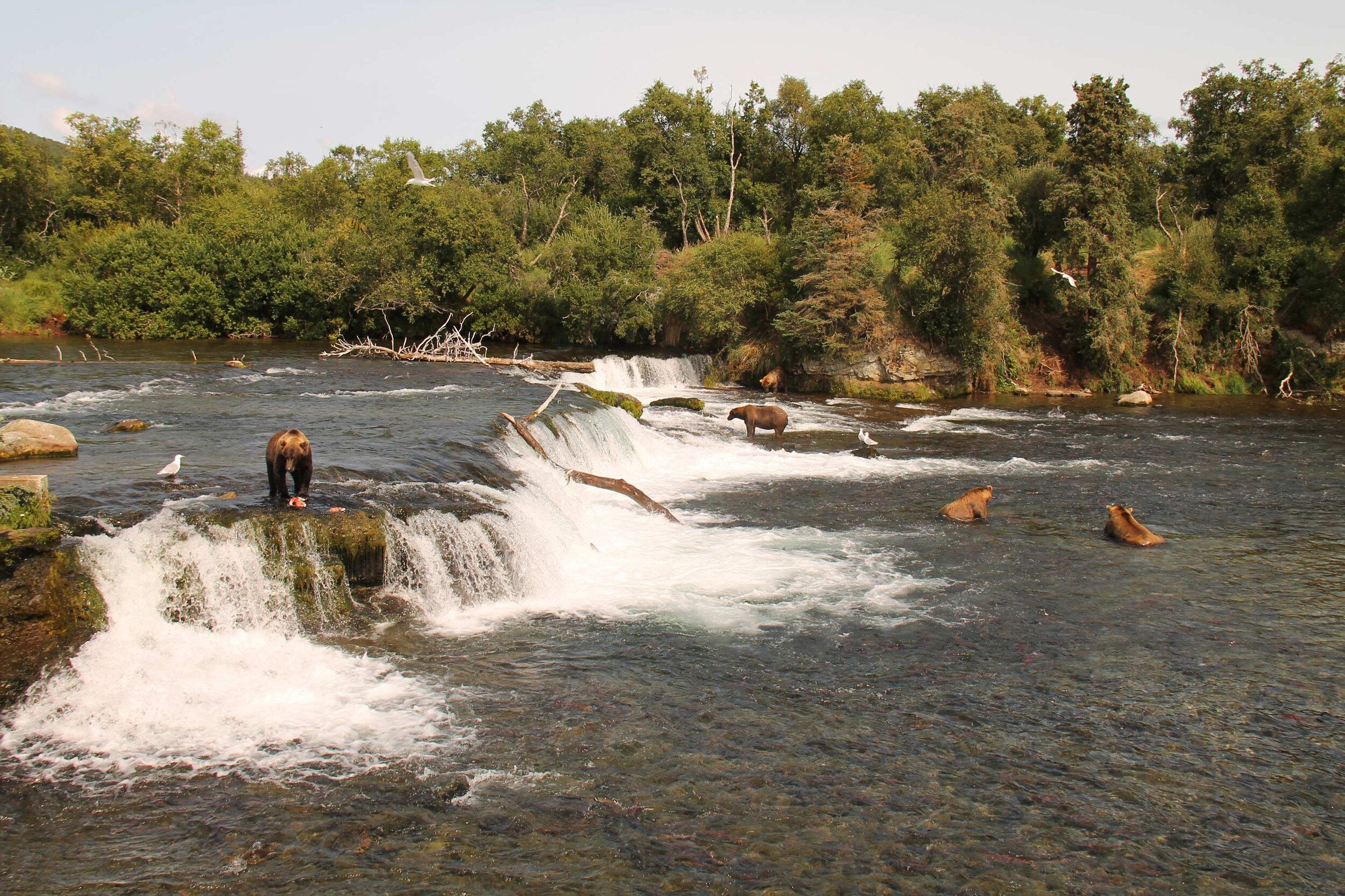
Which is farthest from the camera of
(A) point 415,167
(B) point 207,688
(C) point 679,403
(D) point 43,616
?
(C) point 679,403

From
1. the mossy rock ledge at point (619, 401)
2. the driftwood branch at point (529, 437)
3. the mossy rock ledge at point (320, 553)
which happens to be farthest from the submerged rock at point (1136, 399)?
the mossy rock ledge at point (320, 553)

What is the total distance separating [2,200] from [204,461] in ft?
169

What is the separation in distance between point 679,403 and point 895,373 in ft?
28.2

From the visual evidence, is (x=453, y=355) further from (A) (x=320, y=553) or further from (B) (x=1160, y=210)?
(B) (x=1160, y=210)

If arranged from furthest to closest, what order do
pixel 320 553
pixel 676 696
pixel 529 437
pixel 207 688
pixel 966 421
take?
pixel 966 421 → pixel 529 437 → pixel 320 553 → pixel 676 696 → pixel 207 688

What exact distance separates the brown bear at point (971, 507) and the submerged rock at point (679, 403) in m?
11.1

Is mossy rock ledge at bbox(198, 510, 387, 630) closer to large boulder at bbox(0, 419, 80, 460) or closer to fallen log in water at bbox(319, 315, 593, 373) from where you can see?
large boulder at bbox(0, 419, 80, 460)

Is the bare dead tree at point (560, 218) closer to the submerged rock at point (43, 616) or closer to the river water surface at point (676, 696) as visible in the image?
the river water surface at point (676, 696)

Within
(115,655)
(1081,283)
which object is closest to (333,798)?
(115,655)

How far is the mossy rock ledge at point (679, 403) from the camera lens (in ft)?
81.9

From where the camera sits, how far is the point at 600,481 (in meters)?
15.5

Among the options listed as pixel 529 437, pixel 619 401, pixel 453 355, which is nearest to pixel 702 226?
pixel 453 355

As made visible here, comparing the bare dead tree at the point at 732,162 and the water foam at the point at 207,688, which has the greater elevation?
the bare dead tree at the point at 732,162

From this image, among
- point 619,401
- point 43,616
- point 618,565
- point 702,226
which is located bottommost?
point 618,565
